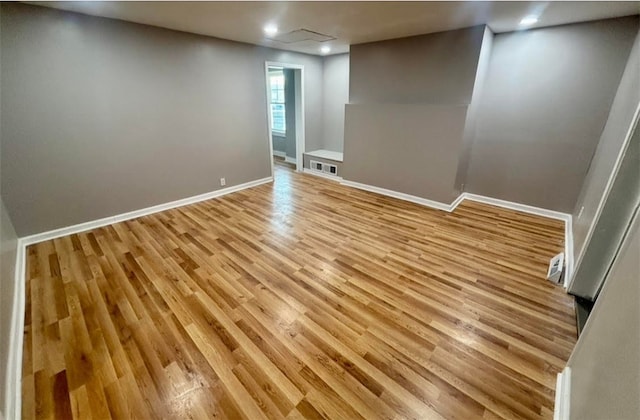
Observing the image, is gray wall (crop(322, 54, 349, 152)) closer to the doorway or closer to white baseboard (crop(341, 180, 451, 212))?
the doorway

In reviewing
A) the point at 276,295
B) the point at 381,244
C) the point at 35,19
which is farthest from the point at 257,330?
the point at 35,19

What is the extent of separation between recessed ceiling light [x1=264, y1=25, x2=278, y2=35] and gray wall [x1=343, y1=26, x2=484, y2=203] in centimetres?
143

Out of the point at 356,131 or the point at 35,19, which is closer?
the point at 35,19

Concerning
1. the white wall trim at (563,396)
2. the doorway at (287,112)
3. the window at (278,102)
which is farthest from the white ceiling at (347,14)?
the window at (278,102)

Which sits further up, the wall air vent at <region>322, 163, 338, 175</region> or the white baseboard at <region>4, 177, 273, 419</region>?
the wall air vent at <region>322, 163, 338, 175</region>

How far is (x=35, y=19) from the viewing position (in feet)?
8.49

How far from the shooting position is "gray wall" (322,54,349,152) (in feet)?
17.6

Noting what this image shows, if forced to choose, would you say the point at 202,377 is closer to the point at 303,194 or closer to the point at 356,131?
the point at 303,194

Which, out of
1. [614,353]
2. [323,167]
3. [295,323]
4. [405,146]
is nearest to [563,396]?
[614,353]

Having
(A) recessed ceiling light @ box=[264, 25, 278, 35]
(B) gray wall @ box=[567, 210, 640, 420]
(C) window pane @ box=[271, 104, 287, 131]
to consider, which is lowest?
(B) gray wall @ box=[567, 210, 640, 420]

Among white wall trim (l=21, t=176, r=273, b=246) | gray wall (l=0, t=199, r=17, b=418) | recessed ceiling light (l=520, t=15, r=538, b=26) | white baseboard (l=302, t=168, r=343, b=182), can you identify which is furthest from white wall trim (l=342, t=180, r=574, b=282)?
gray wall (l=0, t=199, r=17, b=418)

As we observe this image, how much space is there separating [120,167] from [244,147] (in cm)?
184

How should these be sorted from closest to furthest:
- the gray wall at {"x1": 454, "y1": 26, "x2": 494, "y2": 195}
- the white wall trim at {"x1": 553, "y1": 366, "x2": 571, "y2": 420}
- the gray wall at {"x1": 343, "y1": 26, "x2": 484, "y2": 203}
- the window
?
the white wall trim at {"x1": 553, "y1": 366, "x2": 571, "y2": 420} → the gray wall at {"x1": 454, "y1": 26, "x2": 494, "y2": 195} → the gray wall at {"x1": 343, "y1": 26, "x2": 484, "y2": 203} → the window

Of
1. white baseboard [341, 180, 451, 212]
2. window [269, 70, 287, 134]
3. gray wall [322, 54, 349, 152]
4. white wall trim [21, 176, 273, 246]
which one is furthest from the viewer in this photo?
window [269, 70, 287, 134]
